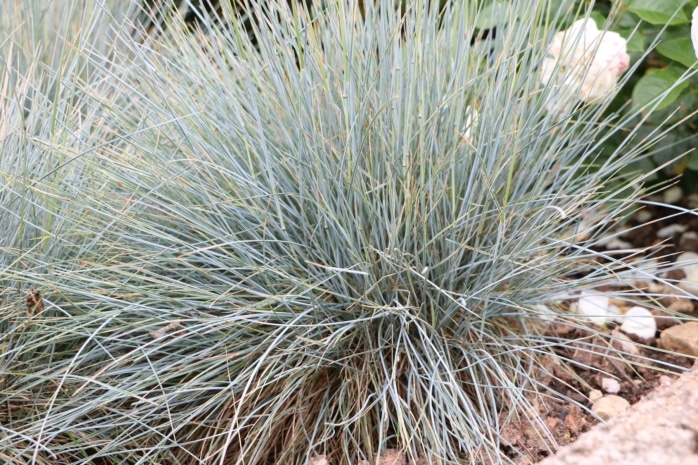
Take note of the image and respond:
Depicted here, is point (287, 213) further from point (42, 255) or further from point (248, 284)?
point (42, 255)

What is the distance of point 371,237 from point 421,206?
12 centimetres

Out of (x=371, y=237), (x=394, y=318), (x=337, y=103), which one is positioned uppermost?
(x=337, y=103)

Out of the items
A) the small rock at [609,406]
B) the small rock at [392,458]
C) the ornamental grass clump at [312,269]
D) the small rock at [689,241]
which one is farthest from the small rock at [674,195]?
the small rock at [392,458]

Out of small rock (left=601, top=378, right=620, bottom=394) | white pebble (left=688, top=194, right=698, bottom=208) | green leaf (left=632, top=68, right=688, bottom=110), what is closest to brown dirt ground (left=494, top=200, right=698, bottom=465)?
small rock (left=601, top=378, right=620, bottom=394)

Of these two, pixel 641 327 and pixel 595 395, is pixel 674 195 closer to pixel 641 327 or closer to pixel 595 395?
pixel 641 327

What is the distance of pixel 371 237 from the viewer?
5.20 feet

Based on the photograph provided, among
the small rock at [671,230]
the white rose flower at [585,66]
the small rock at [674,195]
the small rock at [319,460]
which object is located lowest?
the small rock at [671,230]

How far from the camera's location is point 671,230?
8.13 feet

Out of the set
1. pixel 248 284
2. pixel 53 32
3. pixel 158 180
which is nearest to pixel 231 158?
pixel 158 180

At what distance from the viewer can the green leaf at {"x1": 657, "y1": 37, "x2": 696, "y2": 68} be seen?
1992 mm

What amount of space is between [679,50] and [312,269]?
3.92 feet

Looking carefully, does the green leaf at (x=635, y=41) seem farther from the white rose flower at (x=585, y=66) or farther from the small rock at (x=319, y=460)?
the small rock at (x=319, y=460)

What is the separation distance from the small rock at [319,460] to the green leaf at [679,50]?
1.38m

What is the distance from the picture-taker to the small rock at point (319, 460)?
1.47 m
